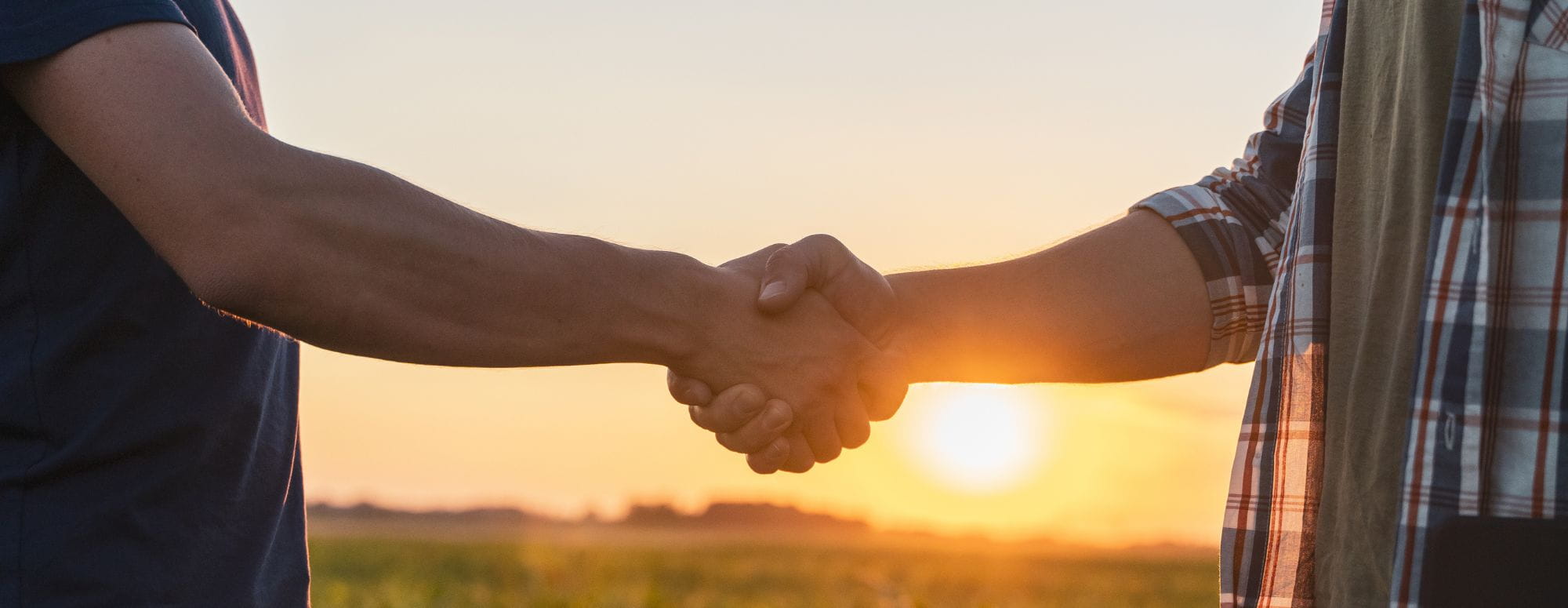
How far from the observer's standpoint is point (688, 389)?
308 centimetres

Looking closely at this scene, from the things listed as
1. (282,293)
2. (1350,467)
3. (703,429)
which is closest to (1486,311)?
(1350,467)

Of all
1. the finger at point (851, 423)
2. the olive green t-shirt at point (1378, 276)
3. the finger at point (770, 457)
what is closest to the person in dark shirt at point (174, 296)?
the finger at point (770, 457)

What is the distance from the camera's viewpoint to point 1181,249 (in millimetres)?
2822

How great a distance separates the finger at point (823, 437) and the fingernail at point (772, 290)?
1.46 feet

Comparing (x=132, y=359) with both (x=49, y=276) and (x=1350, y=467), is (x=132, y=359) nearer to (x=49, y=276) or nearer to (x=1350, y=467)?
(x=49, y=276)

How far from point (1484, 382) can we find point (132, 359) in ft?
6.26

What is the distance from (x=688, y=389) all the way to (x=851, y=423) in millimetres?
543

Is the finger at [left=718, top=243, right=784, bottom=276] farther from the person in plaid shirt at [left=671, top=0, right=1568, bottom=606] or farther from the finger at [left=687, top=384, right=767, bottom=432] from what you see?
the person in plaid shirt at [left=671, top=0, right=1568, bottom=606]

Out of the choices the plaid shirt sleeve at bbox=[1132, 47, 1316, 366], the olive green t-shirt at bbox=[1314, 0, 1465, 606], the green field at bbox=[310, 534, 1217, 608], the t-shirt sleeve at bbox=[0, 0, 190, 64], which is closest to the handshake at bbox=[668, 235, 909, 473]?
the plaid shirt sleeve at bbox=[1132, 47, 1316, 366]

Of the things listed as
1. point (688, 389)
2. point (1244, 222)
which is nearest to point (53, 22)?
point (688, 389)

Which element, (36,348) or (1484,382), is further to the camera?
(36,348)

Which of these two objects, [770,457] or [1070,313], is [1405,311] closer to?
[1070,313]

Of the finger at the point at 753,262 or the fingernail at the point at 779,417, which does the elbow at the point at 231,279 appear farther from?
the fingernail at the point at 779,417

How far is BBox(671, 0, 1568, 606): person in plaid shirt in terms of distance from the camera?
4.70 ft
